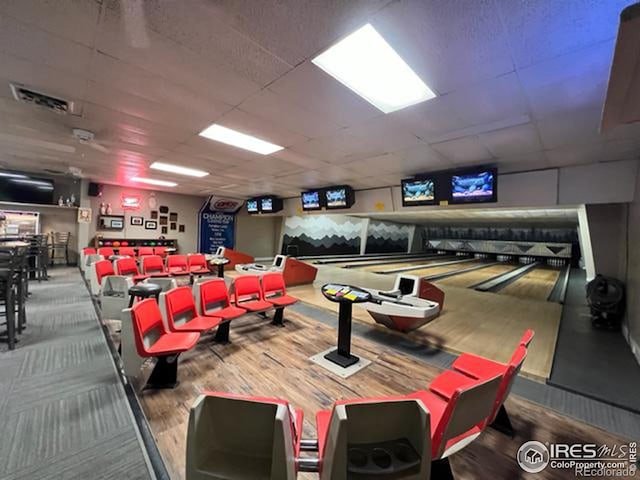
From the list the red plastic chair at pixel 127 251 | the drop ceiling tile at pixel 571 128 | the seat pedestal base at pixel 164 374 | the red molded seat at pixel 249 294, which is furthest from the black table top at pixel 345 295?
the red plastic chair at pixel 127 251

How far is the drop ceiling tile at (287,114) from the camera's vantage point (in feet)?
7.79

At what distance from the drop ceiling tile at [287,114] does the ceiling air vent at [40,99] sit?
1736 millimetres

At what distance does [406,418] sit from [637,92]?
1.65m

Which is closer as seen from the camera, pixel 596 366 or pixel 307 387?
pixel 307 387

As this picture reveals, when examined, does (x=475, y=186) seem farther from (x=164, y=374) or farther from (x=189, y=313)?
(x=164, y=374)

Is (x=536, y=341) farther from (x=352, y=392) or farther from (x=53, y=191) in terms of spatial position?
(x=53, y=191)

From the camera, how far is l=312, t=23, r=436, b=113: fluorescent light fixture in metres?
1.66

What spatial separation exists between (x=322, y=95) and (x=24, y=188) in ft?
29.7

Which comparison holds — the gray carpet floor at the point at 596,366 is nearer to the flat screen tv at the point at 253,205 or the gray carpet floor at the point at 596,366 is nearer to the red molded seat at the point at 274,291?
the red molded seat at the point at 274,291

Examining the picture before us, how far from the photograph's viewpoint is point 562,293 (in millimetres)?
7164

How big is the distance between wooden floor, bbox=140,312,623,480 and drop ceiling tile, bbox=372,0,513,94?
2471 mm

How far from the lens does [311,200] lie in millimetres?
6965

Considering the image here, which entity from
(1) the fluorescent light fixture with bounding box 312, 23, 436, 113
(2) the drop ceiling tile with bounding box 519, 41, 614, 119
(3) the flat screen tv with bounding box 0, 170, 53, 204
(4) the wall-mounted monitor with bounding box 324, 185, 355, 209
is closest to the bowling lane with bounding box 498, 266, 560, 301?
(4) the wall-mounted monitor with bounding box 324, 185, 355, 209

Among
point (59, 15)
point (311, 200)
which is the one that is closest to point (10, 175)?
point (311, 200)
